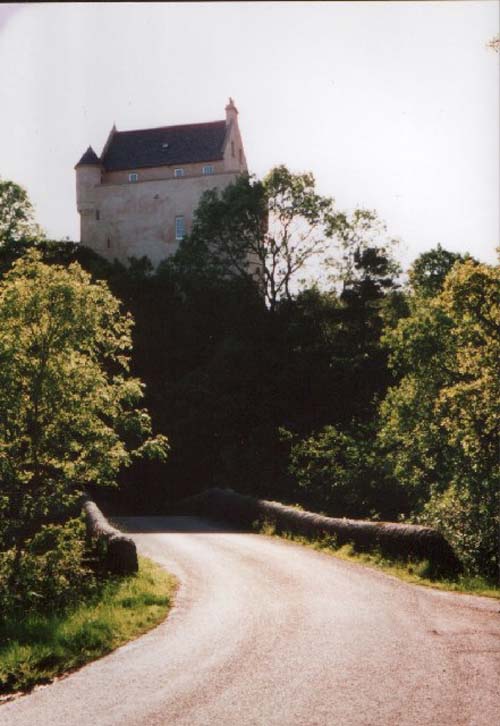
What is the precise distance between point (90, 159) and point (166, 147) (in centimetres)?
720

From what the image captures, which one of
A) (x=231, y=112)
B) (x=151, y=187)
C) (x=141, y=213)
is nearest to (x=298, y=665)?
(x=141, y=213)

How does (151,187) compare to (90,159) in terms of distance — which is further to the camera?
(90,159)

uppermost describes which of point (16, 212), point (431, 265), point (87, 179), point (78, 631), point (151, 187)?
point (87, 179)

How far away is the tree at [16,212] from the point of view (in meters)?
51.0

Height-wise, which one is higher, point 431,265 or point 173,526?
point 431,265

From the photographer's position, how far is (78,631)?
1030 centimetres

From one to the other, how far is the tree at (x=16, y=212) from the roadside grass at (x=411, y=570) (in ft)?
125

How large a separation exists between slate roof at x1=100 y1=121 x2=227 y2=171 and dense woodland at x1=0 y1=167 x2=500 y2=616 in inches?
476

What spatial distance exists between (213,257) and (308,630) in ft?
146

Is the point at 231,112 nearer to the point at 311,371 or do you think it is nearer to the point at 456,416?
the point at 311,371

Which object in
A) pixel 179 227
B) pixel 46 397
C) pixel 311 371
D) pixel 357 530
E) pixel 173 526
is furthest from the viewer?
pixel 179 227

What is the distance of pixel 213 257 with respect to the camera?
2106 inches

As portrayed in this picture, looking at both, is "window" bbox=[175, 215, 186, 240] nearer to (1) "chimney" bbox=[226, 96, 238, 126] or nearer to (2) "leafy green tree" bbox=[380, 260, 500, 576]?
(1) "chimney" bbox=[226, 96, 238, 126]

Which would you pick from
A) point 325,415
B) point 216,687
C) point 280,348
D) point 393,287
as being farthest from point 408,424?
point 393,287
